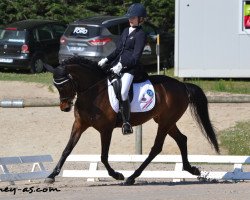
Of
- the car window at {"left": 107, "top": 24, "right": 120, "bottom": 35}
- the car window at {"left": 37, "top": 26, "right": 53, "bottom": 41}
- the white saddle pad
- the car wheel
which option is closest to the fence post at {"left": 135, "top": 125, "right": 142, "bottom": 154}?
the white saddle pad

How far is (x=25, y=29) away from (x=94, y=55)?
2.97m

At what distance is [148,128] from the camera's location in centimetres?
1872

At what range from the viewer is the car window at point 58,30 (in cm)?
2891

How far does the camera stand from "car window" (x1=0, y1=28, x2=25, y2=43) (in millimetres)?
27422

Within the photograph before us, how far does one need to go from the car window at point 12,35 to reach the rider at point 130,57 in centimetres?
1536

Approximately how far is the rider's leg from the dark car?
15.0 m

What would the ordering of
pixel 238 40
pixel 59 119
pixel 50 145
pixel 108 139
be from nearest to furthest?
pixel 108 139 < pixel 50 145 < pixel 59 119 < pixel 238 40

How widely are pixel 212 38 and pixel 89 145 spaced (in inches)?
325

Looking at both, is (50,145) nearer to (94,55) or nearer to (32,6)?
(94,55)

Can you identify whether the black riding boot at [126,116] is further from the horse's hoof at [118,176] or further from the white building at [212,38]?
the white building at [212,38]

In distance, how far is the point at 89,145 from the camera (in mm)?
17672

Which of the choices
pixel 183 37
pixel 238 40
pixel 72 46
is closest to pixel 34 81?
pixel 72 46

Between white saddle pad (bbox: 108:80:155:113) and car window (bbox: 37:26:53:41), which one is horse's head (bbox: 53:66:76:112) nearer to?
white saddle pad (bbox: 108:80:155:113)

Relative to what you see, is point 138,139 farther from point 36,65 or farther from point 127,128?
point 36,65
